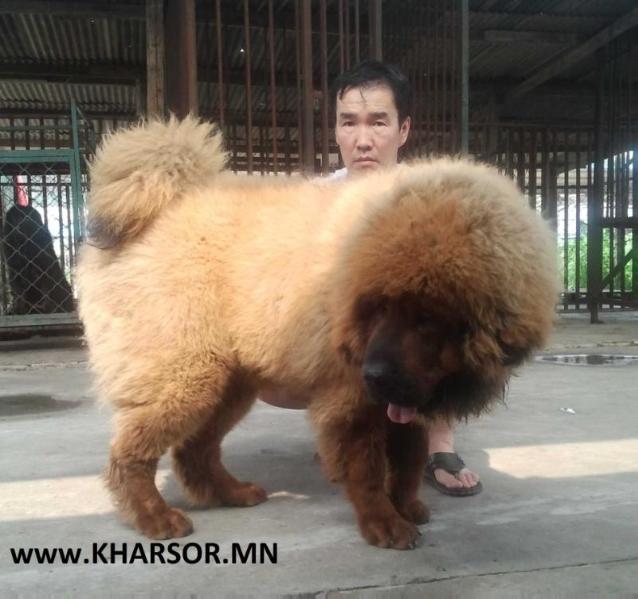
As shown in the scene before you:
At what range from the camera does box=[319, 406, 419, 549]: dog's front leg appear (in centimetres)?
219

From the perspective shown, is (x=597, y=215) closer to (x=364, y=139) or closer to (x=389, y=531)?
(x=364, y=139)

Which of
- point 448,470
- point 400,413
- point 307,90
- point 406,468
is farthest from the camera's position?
point 307,90

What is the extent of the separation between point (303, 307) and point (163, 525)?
887 millimetres

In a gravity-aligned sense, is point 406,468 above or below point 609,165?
below

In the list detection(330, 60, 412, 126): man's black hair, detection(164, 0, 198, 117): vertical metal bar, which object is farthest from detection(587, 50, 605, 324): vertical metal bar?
detection(330, 60, 412, 126): man's black hair

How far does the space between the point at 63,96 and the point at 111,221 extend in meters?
8.74

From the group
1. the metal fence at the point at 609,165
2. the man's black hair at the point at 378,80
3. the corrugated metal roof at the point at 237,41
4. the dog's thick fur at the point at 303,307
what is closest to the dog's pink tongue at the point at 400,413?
the dog's thick fur at the point at 303,307

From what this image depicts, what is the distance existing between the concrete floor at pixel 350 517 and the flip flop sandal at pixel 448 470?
46 mm

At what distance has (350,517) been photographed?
8.22ft

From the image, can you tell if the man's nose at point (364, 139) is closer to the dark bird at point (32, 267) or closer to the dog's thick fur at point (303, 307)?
the dog's thick fur at point (303, 307)

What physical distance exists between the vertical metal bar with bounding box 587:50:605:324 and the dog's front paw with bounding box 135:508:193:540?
24.7 feet

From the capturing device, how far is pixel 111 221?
2.53 metres

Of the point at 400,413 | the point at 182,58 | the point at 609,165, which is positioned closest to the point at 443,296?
the point at 400,413

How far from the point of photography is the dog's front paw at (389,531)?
7.18 ft
